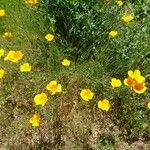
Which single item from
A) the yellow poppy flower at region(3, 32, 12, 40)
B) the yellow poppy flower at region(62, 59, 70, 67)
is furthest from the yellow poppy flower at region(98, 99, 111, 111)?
the yellow poppy flower at region(3, 32, 12, 40)

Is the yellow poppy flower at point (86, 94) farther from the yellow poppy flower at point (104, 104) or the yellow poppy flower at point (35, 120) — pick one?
the yellow poppy flower at point (35, 120)

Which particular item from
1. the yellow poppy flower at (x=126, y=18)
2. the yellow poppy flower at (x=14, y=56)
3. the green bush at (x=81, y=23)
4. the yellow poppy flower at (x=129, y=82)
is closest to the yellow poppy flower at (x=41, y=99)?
the yellow poppy flower at (x=14, y=56)

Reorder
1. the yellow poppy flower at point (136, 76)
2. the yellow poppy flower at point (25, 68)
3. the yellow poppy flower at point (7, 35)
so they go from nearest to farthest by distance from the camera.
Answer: the yellow poppy flower at point (136, 76), the yellow poppy flower at point (25, 68), the yellow poppy flower at point (7, 35)

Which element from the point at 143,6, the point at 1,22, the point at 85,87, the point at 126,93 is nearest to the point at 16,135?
the point at 85,87

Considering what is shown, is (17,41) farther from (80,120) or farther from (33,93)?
(80,120)

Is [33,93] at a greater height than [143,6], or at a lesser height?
lesser

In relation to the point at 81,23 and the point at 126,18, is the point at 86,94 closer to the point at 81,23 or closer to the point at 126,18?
the point at 81,23
